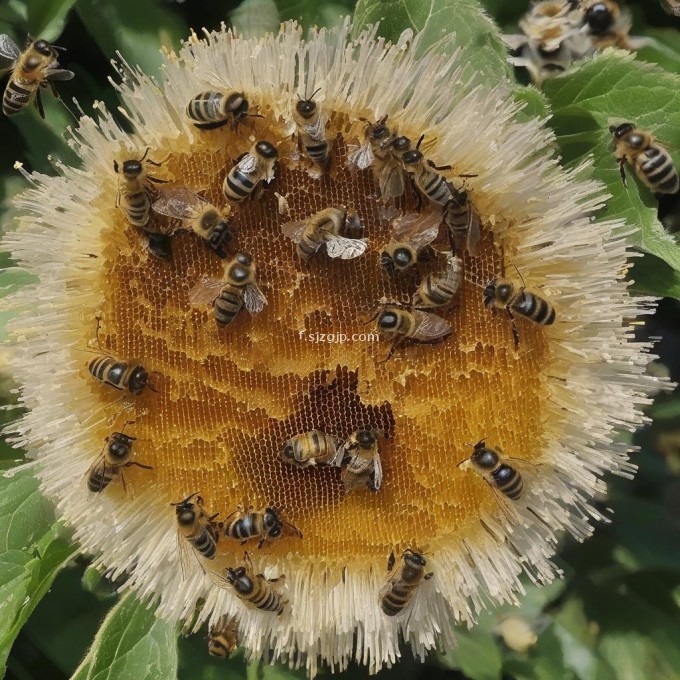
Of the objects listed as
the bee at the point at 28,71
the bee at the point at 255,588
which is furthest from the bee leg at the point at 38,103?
the bee at the point at 255,588

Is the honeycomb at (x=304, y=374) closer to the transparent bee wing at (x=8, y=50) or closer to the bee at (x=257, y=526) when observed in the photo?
the bee at (x=257, y=526)

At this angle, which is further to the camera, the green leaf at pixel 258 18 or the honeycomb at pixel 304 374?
the green leaf at pixel 258 18

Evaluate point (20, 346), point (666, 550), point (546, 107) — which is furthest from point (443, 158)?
point (666, 550)

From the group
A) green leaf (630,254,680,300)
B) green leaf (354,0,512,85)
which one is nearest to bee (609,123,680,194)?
green leaf (630,254,680,300)

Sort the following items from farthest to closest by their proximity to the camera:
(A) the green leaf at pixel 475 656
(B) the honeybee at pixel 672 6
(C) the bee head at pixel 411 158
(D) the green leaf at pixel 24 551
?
1. (A) the green leaf at pixel 475 656
2. (B) the honeybee at pixel 672 6
3. (D) the green leaf at pixel 24 551
4. (C) the bee head at pixel 411 158

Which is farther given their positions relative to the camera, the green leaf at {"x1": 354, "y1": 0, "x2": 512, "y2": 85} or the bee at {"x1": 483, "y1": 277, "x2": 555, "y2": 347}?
the green leaf at {"x1": 354, "y1": 0, "x2": 512, "y2": 85}

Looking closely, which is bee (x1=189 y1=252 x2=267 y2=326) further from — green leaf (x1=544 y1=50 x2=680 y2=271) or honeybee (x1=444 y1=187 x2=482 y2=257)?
green leaf (x1=544 y1=50 x2=680 y2=271)

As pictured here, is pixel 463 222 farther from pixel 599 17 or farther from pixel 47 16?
pixel 47 16

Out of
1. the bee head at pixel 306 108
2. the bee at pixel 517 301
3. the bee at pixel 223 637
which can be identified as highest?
the bee head at pixel 306 108
